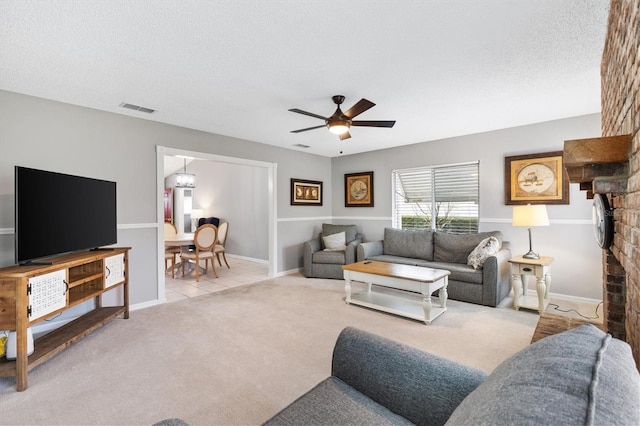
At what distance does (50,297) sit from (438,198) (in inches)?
202

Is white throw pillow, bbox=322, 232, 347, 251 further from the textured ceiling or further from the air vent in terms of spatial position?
the air vent

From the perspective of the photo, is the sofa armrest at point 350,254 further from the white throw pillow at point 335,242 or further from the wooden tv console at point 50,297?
the wooden tv console at point 50,297

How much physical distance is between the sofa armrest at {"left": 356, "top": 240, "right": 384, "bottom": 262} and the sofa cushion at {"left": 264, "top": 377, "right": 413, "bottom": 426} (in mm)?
3541

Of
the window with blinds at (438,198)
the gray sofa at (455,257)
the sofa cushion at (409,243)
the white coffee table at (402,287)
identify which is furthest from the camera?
the window with blinds at (438,198)

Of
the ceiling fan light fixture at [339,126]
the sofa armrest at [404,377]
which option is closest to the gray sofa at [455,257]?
the ceiling fan light fixture at [339,126]

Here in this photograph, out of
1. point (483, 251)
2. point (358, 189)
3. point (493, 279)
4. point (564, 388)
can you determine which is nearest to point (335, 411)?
point (564, 388)

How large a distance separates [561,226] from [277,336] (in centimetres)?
389

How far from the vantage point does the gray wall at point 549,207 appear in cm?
372

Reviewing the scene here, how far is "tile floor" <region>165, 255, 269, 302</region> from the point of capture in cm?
437

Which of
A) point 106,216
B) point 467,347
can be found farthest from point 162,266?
point 467,347

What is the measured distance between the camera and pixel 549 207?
3957mm

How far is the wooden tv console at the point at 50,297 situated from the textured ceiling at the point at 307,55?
162 cm

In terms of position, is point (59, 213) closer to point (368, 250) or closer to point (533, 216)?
point (368, 250)

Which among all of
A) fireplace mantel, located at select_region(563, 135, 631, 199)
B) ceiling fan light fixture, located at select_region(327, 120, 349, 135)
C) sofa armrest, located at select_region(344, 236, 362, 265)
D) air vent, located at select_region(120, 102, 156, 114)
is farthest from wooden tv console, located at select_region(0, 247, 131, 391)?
fireplace mantel, located at select_region(563, 135, 631, 199)
